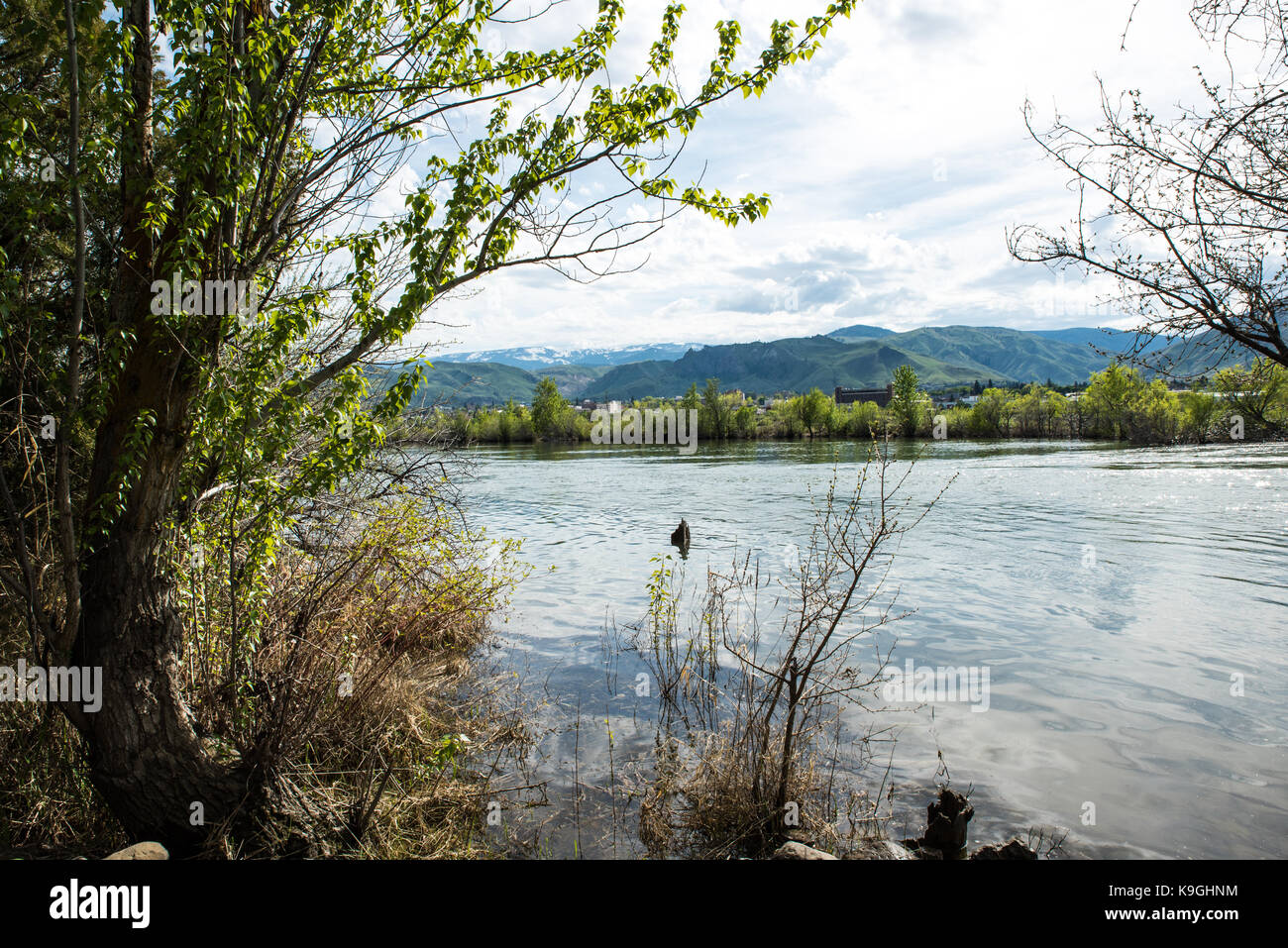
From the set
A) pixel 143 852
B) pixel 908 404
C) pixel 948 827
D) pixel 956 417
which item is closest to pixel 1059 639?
pixel 948 827

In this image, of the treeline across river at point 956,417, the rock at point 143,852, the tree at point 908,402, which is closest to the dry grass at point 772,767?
the rock at point 143,852

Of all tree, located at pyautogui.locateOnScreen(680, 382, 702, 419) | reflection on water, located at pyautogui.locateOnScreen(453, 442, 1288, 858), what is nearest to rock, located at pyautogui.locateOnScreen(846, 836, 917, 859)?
reflection on water, located at pyautogui.locateOnScreen(453, 442, 1288, 858)

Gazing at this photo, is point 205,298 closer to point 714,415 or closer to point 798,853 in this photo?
point 798,853

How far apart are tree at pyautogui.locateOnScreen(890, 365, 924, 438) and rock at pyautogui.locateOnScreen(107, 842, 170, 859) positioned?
102 meters

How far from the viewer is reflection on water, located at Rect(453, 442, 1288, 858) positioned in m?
8.07

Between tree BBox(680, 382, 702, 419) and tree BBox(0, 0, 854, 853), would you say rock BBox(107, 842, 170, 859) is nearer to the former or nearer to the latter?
tree BBox(0, 0, 854, 853)

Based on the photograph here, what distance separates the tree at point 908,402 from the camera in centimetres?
10762

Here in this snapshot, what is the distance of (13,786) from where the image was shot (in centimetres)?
576

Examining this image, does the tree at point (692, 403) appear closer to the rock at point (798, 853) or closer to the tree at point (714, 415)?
the tree at point (714, 415)

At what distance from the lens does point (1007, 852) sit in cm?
598

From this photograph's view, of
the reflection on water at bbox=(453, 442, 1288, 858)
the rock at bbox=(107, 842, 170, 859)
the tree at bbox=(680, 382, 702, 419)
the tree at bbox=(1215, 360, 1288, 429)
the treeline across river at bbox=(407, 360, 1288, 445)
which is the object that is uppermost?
the tree at bbox=(680, 382, 702, 419)

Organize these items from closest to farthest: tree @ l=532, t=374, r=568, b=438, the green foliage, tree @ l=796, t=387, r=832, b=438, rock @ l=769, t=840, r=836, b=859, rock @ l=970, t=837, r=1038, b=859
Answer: rock @ l=769, t=840, r=836, b=859 → rock @ l=970, t=837, r=1038, b=859 → the green foliage → tree @ l=532, t=374, r=568, b=438 → tree @ l=796, t=387, r=832, b=438

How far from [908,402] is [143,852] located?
11623cm
